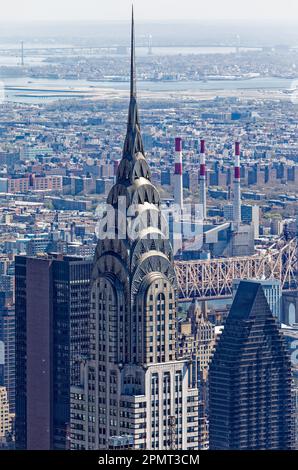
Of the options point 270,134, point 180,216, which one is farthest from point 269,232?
point 270,134

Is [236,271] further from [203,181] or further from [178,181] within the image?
[203,181]

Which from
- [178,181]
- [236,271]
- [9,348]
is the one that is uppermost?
[178,181]

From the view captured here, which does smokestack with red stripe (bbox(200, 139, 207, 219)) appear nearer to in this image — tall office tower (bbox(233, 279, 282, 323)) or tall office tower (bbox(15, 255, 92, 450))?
tall office tower (bbox(233, 279, 282, 323))

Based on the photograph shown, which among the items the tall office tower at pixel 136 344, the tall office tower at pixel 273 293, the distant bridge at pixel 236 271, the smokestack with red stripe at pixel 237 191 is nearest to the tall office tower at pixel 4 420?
the tall office tower at pixel 136 344

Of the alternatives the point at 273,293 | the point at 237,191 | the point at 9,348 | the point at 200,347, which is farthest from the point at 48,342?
the point at 237,191

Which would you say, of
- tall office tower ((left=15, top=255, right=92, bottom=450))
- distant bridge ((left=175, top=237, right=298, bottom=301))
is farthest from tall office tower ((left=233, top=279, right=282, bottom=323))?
tall office tower ((left=15, top=255, right=92, bottom=450))
